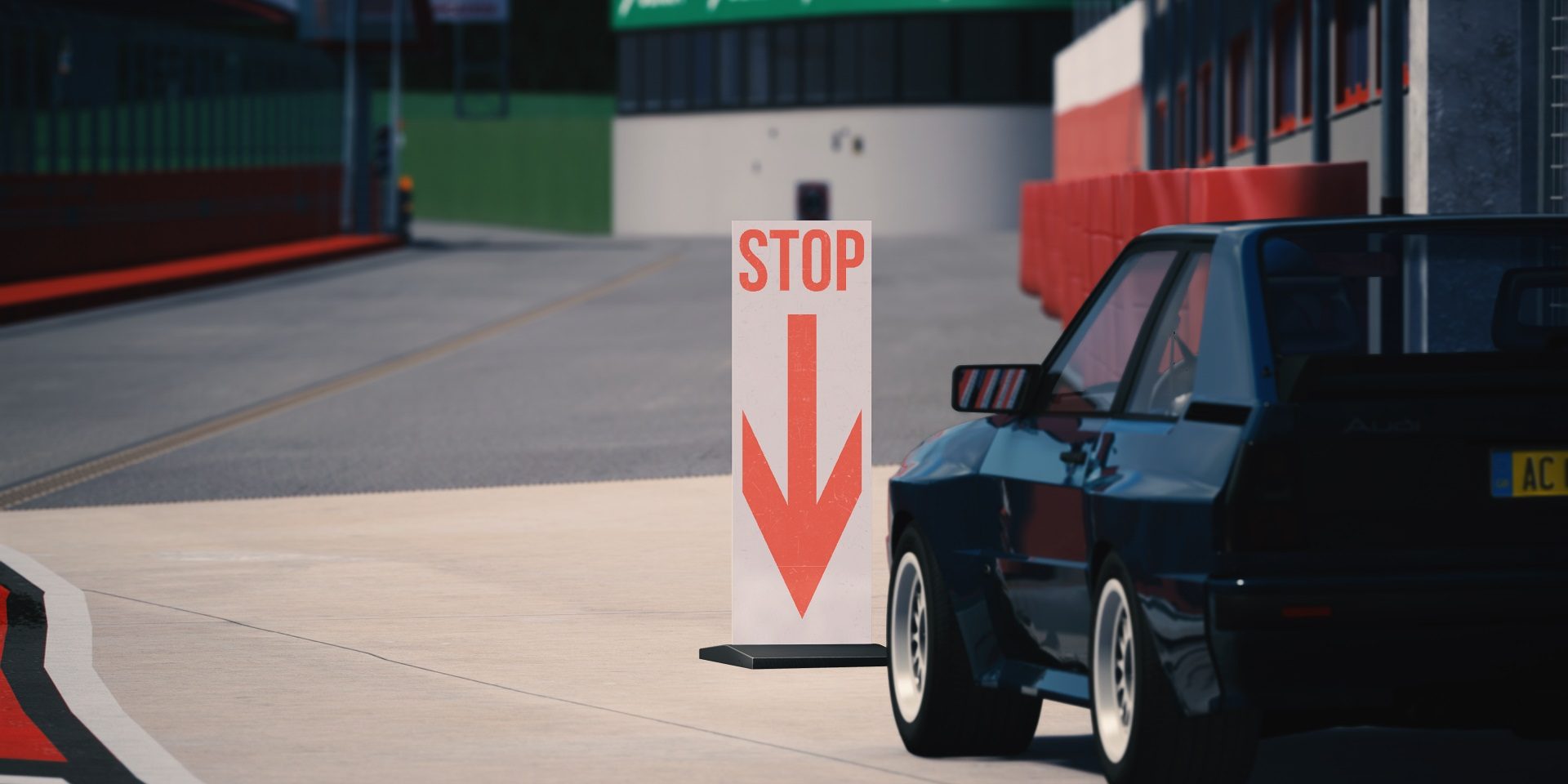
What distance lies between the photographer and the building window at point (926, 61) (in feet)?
234

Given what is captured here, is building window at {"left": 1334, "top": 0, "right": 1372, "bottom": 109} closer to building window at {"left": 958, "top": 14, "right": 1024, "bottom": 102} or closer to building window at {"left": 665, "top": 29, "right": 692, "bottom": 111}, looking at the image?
building window at {"left": 958, "top": 14, "right": 1024, "bottom": 102}

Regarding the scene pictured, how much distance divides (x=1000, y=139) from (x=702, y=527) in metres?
58.3

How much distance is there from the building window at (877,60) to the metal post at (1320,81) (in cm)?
4954

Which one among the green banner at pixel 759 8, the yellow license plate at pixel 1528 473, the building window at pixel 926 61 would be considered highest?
the green banner at pixel 759 8

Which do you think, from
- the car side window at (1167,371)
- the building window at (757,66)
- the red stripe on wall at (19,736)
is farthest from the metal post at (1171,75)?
the building window at (757,66)

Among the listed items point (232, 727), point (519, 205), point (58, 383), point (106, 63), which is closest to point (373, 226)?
point (106, 63)

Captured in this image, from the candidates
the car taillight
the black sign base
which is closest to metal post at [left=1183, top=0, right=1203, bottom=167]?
the black sign base

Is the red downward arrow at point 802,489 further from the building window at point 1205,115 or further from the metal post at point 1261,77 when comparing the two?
the building window at point 1205,115

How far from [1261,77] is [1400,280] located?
19.3 m

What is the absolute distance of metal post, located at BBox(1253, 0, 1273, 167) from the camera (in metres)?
25.0

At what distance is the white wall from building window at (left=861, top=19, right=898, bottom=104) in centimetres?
44

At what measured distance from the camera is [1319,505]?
6074mm

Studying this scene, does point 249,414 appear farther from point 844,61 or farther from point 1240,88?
point 844,61

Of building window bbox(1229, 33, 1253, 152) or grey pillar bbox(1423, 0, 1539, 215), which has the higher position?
building window bbox(1229, 33, 1253, 152)
